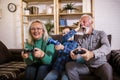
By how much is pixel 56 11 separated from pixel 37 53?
7.28ft

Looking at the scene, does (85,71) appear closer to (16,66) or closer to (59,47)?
(59,47)

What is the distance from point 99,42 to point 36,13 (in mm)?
2419

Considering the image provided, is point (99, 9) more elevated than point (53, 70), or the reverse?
point (99, 9)

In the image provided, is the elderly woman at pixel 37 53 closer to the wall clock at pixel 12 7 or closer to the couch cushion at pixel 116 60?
the couch cushion at pixel 116 60

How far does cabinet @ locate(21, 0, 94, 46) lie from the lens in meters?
4.22

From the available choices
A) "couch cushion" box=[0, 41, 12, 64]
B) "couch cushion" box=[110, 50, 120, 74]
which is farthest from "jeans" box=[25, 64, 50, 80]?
"couch cushion" box=[0, 41, 12, 64]

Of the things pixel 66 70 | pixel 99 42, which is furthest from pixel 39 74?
pixel 99 42

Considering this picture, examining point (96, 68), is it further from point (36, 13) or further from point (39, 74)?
point (36, 13)

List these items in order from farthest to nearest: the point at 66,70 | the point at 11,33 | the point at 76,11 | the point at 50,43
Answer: the point at 11,33
the point at 76,11
the point at 50,43
the point at 66,70

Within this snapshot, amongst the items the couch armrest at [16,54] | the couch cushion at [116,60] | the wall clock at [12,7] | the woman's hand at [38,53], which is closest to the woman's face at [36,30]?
the woman's hand at [38,53]

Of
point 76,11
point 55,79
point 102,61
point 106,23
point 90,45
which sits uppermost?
point 76,11

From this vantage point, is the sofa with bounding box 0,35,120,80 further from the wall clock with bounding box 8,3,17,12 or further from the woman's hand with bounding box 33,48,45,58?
the wall clock with bounding box 8,3,17,12

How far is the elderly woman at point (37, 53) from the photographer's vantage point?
220cm

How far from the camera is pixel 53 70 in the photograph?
7.35 ft
